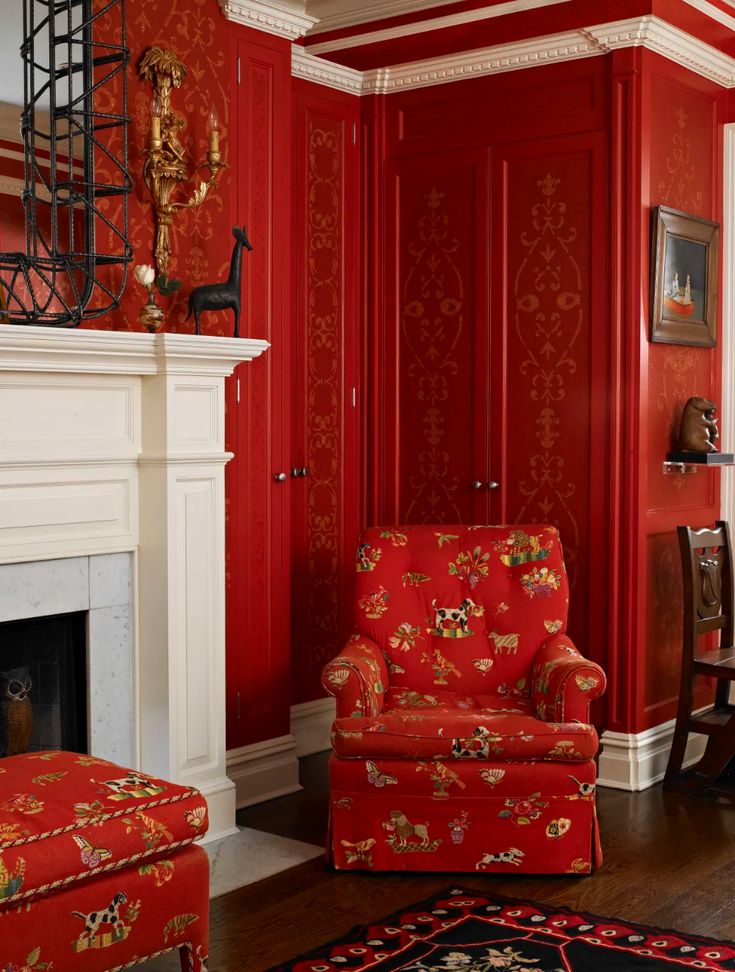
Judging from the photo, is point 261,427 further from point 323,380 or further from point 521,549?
point 521,549

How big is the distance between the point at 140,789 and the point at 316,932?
691 millimetres

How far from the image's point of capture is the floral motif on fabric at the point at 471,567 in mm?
3998

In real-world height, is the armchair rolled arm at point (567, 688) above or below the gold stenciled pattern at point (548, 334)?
below

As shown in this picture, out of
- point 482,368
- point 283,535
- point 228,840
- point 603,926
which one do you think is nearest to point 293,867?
point 228,840

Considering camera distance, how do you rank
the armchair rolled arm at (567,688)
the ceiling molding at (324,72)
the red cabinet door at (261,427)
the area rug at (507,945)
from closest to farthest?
the area rug at (507,945) → the armchair rolled arm at (567,688) → the red cabinet door at (261,427) → the ceiling molding at (324,72)

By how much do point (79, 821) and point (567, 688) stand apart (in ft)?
5.08

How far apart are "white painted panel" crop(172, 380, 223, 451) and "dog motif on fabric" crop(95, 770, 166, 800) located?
1.12 metres

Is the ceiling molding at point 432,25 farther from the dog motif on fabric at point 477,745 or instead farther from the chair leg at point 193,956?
the chair leg at point 193,956

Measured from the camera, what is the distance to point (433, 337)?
4.89 meters

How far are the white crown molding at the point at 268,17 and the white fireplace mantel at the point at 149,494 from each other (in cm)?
118

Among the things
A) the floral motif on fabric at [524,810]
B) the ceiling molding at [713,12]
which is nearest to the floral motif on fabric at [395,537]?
the floral motif on fabric at [524,810]

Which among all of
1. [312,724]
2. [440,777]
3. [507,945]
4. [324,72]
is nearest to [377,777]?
[440,777]

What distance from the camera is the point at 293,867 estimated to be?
11.7ft

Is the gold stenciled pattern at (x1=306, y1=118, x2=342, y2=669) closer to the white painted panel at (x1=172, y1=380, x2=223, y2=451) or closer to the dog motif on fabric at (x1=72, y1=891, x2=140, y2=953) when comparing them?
the white painted panel at (x1=172, y1=380, x2=223, y2=451)
